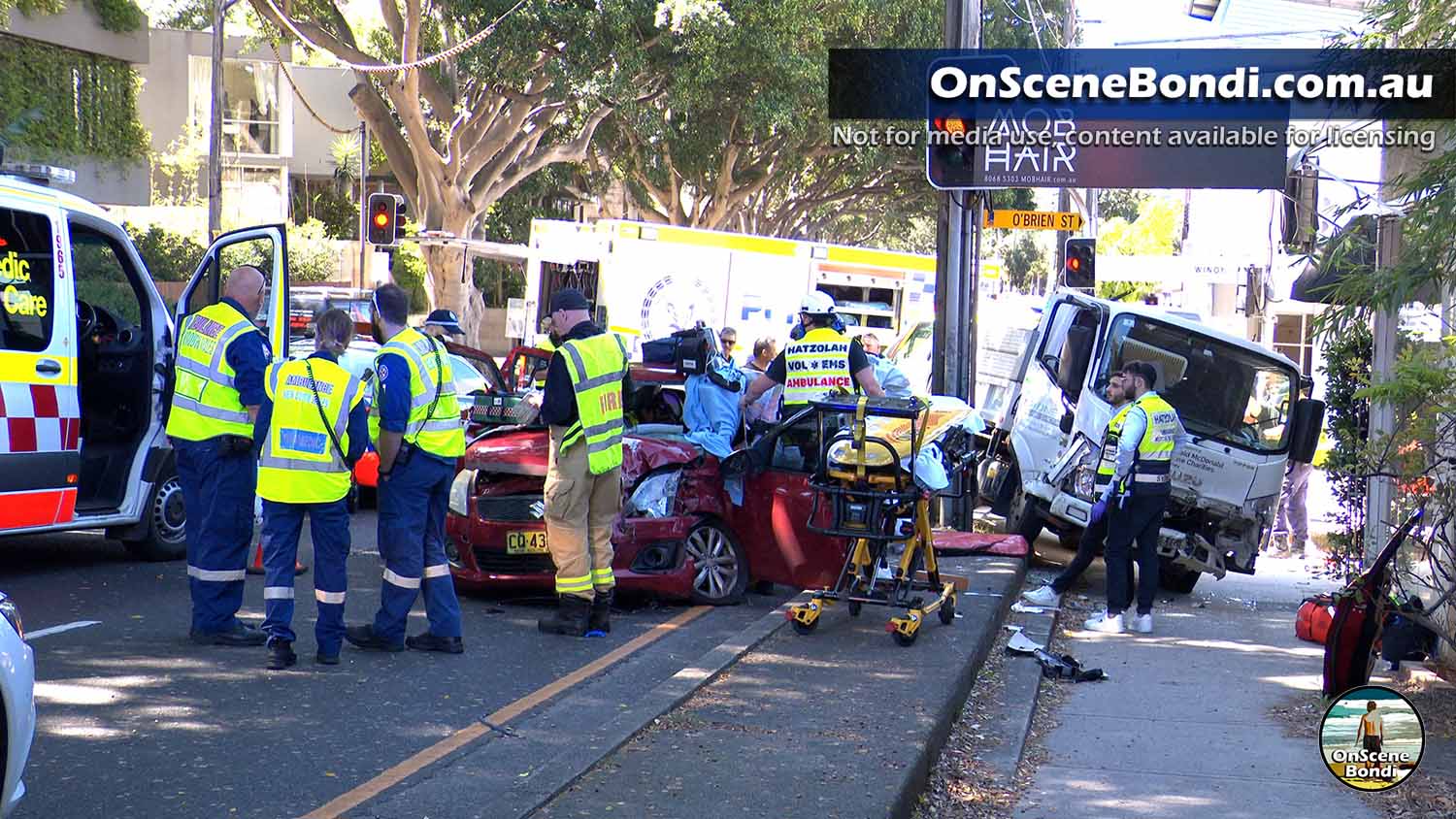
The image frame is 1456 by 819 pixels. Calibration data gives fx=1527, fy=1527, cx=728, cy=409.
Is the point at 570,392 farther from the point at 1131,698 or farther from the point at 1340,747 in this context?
the point at 1340,747

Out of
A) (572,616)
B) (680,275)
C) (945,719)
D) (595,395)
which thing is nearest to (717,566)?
(572,616)

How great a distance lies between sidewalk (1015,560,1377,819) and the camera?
6.18 m

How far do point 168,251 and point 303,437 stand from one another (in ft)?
94.8

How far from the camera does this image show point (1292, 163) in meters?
11.9

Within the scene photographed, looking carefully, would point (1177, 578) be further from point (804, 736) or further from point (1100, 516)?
point (804, 736)

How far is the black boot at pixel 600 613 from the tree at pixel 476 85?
52.5 ft

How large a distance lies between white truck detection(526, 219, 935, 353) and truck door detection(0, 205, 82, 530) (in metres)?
12.3

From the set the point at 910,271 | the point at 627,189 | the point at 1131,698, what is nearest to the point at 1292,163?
the point at 1131,698

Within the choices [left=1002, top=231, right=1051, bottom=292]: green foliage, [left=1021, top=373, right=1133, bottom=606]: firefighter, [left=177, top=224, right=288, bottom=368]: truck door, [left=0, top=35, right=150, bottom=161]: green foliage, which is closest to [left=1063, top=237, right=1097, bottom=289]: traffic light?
[left=1021, top=373, right=1133, bottom=606]: firefighter

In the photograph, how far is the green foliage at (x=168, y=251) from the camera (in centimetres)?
3269

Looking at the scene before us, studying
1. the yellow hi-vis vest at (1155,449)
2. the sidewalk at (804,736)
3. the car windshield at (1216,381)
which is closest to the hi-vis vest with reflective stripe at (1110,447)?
the yellow hi-vis vest at (1155,449)

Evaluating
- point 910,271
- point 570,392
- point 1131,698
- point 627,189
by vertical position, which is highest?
point 627,189

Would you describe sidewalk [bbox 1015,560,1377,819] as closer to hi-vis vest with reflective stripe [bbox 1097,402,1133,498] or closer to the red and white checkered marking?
hi-vis vest with reflective stripe [bbox 1097,402,1133,498]

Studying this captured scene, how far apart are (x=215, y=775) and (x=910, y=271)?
20546mm
